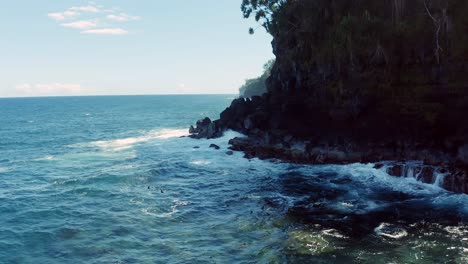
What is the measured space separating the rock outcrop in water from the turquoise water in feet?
16.1

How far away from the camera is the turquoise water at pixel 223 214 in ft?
82.8

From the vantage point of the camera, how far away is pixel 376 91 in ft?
166

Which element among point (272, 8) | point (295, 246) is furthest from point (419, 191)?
point (272, 8)

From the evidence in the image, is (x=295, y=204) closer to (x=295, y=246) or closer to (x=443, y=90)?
(x=295, y=246)

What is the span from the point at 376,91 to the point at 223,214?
2965 cm

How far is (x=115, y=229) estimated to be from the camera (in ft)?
98.0

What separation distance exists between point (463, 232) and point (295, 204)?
44.1 ft

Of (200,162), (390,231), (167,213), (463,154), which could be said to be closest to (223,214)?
(167,213)

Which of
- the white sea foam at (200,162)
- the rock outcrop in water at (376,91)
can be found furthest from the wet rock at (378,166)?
the white sea foam at (200,162)

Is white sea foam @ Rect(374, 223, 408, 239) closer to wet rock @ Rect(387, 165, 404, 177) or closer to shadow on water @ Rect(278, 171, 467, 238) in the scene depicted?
shadow on water @ Rect(278, 171, 467, 238)

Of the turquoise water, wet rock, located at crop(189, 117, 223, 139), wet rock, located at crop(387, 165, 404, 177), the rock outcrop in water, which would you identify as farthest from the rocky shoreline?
wet rock, located at crop(189, 117, 223, 139)

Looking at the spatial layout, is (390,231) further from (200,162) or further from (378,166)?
(200,162)

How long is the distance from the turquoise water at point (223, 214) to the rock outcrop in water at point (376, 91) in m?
4.90

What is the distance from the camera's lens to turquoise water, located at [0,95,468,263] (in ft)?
82.8
